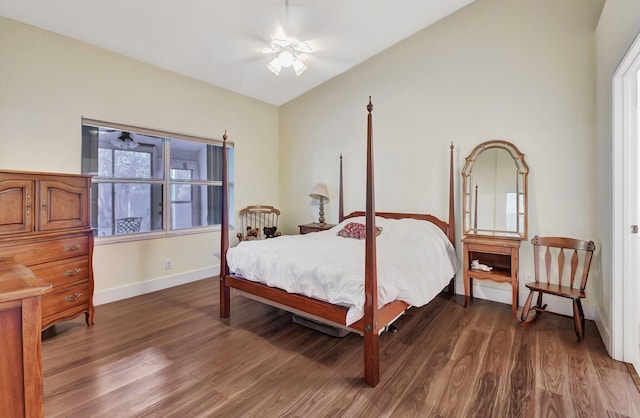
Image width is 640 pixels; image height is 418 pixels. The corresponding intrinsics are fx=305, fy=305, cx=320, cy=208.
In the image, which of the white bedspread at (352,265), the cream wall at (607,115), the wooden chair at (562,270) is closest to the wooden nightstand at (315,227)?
the white bedspread at (352,265)

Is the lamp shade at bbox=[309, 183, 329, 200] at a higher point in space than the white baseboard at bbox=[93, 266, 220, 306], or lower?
higher

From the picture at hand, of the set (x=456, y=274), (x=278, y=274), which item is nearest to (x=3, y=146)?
(x=278, y=274)

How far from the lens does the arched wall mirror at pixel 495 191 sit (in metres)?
3.09

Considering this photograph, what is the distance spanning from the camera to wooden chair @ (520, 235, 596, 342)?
2.47 meters

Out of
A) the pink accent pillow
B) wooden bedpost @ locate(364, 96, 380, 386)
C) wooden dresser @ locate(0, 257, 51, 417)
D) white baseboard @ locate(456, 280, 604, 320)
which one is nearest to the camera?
wooden dresser @ locate(0, 257, 51, 417)

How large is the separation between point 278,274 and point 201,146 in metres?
2.63

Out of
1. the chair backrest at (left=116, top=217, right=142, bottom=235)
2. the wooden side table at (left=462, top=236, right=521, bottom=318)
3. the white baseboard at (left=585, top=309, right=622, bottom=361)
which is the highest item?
the chair backrest at (left=116, top=217, right=142, bottom=235)

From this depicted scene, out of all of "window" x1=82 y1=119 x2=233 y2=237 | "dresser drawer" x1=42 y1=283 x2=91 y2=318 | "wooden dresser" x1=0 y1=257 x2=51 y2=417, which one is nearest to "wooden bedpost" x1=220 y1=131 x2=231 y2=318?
"dresser drawer" x1=42 y1=283 x2=91 y2=318

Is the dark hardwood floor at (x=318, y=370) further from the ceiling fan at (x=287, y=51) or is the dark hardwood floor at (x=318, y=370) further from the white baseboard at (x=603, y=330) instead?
the ceiling fan at (x=287, y=51)

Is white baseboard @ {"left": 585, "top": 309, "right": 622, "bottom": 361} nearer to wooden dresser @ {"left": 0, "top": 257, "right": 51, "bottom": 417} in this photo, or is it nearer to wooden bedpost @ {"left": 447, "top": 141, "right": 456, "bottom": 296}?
wooden bedpost @ {"left": 447, "top": 141, "right": 456, "bottom": 296}

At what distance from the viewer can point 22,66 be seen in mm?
2668

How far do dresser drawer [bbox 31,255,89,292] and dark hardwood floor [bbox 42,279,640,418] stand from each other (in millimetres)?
452

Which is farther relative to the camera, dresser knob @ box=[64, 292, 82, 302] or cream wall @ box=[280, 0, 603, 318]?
cream wall @ box=[280, 0, 603, 318]

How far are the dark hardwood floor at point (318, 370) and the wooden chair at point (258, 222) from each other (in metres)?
1.77
